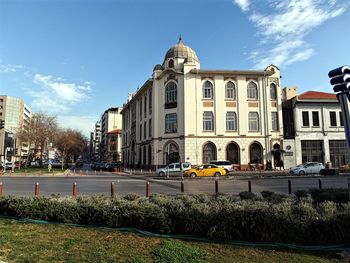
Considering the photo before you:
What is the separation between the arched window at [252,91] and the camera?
1805 inches

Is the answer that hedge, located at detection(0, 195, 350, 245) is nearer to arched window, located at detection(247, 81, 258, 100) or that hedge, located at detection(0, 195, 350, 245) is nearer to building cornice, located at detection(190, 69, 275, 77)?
building cornice, located at detection(190, 69, 275, 77)

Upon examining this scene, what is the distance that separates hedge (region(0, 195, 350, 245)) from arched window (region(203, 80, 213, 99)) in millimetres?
37613

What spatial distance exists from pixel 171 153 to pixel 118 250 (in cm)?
3889

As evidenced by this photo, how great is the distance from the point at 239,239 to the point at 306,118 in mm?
45320

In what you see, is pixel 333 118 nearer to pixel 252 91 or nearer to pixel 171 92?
pixel 252 91

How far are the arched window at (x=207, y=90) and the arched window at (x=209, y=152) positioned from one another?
24.3 ft

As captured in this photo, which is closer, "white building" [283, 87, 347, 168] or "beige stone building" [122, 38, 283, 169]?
"beige stone building" [122, 38, 283, 169]

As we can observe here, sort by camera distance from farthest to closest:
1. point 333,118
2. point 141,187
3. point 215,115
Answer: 1. point 333,118
2. point 215,115
3. point 141,187

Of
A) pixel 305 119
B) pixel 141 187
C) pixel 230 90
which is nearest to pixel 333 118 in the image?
pixel 305 119

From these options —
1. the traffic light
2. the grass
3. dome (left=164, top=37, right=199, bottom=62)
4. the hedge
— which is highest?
dome (left=164, top=37, right=199, bottom=62)

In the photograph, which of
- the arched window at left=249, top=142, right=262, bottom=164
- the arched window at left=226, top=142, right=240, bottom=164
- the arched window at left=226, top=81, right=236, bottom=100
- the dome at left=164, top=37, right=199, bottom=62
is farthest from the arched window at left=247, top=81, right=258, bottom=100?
the dome at left=164, top=37, right=199, bottom=62

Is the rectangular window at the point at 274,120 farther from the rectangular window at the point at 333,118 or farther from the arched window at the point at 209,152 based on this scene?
the arched window at the point at 209,152

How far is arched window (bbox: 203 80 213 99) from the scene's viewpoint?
45.0 meters

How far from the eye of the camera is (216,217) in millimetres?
6402
